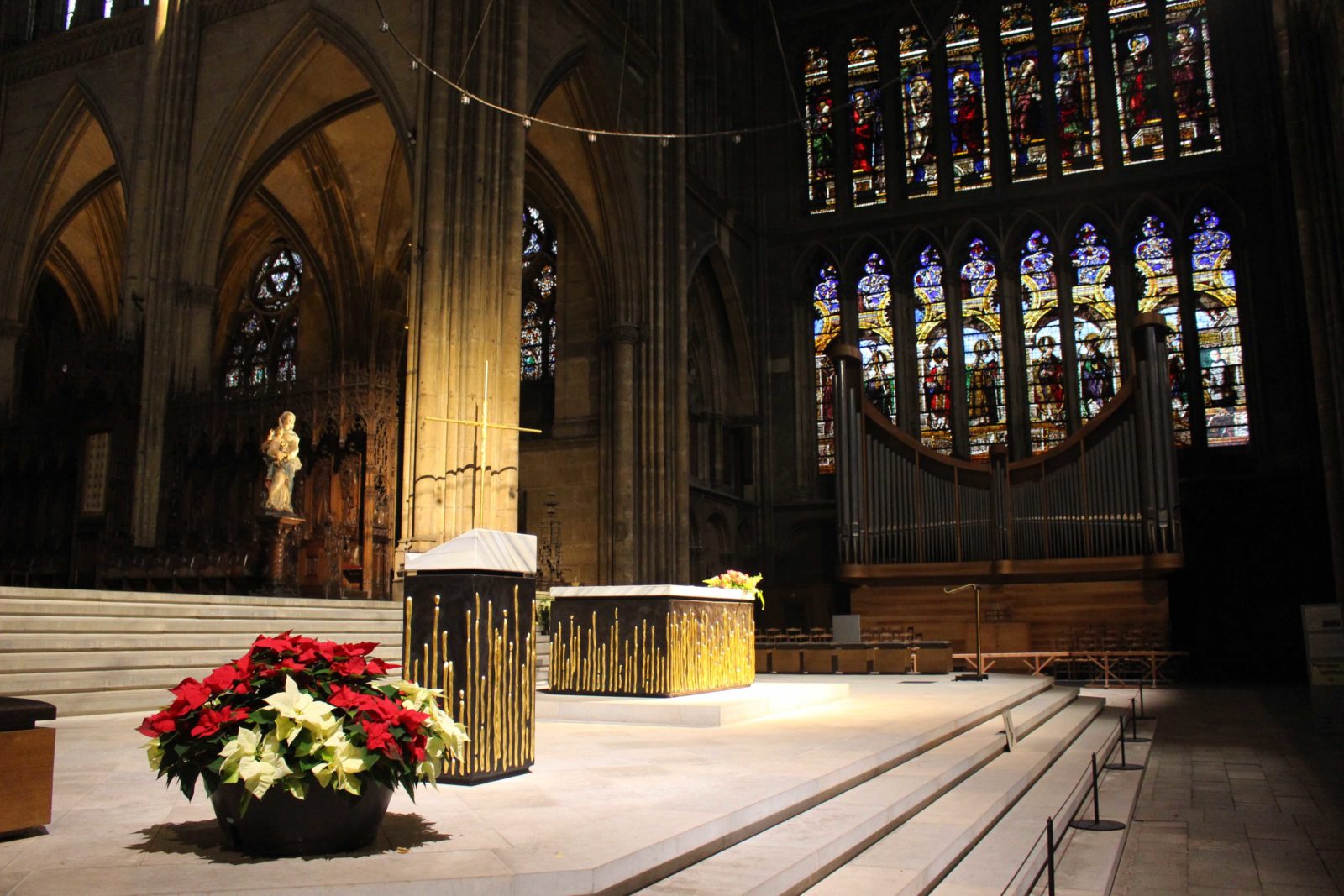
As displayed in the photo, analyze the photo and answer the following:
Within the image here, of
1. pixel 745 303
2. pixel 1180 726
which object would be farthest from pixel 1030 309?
pixel 1180 726

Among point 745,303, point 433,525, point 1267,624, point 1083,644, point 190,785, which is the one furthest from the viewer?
point 745,303

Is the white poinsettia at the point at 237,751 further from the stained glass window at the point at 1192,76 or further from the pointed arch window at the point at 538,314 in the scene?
the stained glass window at the point at 1192,76

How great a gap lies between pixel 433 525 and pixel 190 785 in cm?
1024

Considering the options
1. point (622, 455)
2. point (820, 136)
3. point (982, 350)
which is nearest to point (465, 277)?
point (622, 455)

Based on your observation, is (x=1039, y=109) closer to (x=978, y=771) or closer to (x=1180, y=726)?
(x=1180, y=726)

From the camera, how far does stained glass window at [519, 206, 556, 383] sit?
2114cm

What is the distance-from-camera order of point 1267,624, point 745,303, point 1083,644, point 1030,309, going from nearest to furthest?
point 1083,644 < point 1267,624 < point 1030,309 < point 745,303

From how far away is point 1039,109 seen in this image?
74.6 feet

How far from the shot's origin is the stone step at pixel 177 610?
827 centimetres

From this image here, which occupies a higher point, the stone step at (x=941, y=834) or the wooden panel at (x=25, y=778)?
the wooden panel at (x=25, y=778)

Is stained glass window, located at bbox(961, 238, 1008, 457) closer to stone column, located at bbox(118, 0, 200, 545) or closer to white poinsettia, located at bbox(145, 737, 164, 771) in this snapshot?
stone column, located at bbox(118, 0, 200, 545)

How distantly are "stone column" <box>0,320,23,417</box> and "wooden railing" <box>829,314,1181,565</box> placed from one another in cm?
1380

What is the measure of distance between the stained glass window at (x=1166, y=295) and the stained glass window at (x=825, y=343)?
5.97 m

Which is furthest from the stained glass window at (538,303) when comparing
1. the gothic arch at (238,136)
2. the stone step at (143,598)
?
the stone step at (143,598)
